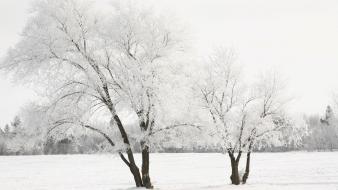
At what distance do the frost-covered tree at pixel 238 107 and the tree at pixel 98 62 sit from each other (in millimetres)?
7200

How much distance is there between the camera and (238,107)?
102 ft

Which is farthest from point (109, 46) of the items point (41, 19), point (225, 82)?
point (225, 82)

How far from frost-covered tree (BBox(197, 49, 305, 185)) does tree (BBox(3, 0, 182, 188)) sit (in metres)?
7.20

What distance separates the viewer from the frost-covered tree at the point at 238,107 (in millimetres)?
29222

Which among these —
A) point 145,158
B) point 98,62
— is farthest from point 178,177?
point 98,62

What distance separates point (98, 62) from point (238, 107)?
1324cm

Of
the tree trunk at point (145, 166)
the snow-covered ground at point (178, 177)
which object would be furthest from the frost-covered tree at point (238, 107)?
the tree trunk at point (145, 166)

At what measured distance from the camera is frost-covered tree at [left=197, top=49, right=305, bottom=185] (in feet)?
95.9

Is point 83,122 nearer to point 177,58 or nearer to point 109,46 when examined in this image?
point 109,46

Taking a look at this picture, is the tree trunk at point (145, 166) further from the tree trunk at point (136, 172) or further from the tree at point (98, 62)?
the tree at point (98, 62)

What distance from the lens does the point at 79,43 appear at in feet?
70.5

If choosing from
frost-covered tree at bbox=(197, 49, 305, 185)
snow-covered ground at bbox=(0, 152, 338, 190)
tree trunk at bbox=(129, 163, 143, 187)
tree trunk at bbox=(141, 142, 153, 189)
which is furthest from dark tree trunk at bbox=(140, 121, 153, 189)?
frost-covered tree at bbox=(197, 49, 305, 185)

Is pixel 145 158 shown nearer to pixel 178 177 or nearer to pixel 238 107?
pixel 238 107

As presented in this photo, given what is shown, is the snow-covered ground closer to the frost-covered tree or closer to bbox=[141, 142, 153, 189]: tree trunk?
bbox=[141, 142, 153, 189]: tree trunk
